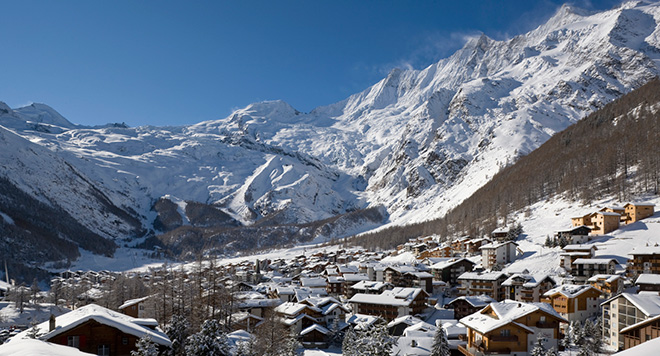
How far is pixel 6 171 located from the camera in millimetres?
198750

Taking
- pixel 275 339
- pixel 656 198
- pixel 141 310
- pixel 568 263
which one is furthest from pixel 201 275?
pixel 656 198

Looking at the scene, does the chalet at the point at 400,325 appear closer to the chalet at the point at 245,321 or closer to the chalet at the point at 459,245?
the chalet at the point at 245,321

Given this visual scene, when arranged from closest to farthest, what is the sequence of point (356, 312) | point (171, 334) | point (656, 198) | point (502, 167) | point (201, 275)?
1. point (171, 334)
2. point (201, 275)
3. point (356, 312)
4. point (656, 198)
5. point (502, 167)

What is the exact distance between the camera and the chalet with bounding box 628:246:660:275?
5094 cm

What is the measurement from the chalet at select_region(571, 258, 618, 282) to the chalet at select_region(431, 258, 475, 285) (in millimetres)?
18536

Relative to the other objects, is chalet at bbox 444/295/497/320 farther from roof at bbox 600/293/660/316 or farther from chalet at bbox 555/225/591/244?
chalet at bbox 555/225/591/244

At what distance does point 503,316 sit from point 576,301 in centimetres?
1426

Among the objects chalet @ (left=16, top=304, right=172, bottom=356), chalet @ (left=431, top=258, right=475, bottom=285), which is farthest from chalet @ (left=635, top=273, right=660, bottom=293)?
chalet @ (left=16, top=304, right=172, bottom=356)

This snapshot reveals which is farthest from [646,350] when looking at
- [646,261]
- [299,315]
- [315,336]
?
[646,261]

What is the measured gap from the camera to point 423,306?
55125 millimetres

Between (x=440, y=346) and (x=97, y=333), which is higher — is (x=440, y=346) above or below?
below

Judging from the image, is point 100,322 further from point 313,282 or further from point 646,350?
point 313,282

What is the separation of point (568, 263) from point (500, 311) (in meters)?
29.1

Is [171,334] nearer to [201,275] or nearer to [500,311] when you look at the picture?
[201,275]
